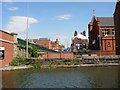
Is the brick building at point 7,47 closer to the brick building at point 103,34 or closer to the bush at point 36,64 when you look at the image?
the bush at point 36,64

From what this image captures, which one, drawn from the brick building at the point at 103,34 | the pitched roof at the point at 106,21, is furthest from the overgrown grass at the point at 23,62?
the pitched roof at the point at 106,21

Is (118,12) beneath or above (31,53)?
above

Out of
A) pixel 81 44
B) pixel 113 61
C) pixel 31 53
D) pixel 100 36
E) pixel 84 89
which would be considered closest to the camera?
pixel 84 89

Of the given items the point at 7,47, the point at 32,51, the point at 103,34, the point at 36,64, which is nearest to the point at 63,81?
the point at 36,64

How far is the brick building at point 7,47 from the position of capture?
109ft

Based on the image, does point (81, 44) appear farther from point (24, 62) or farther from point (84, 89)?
point (84, 89)

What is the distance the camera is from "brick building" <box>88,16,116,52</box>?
5944cm

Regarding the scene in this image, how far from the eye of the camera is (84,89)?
15.5 meters

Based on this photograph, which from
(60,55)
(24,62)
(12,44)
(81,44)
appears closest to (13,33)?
(12,44)

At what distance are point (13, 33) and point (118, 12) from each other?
23.4 metres

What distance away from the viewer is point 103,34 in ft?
209

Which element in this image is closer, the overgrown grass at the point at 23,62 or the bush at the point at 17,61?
the overgrown grass at the point at 23,62

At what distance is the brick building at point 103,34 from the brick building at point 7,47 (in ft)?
82.9

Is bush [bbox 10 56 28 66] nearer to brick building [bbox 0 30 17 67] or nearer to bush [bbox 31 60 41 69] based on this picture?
brick building [bbox 0 30 17 67]
